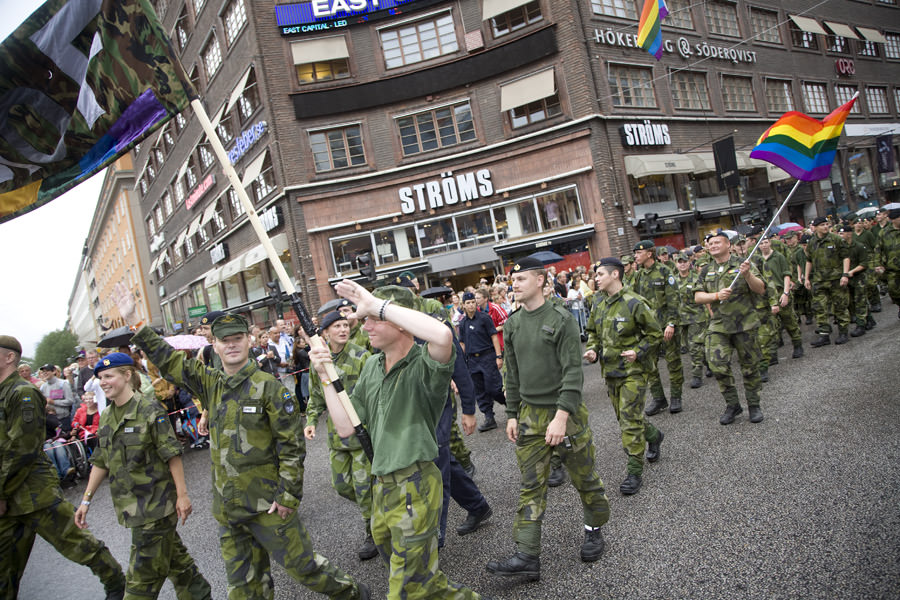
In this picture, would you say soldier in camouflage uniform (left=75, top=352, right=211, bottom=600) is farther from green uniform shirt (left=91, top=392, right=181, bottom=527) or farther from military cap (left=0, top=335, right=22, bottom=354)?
military cap (left=0, top=335, right=22, bottom=354)

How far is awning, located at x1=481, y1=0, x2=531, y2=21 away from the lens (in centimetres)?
2061

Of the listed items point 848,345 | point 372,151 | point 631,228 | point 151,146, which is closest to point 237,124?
point 372,151

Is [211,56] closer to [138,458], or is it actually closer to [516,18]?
[516,18]

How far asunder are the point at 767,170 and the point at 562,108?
43.1 ft

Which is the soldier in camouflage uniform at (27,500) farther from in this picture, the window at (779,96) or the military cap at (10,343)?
the window at (779,96)

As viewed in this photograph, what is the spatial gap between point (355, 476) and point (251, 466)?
1.17 meters

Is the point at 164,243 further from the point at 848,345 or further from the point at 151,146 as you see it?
the point at 848,345

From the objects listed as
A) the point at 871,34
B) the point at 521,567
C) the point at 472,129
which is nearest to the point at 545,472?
the point at 521,567

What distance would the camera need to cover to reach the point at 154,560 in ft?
12.4

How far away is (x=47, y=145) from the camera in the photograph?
165 inches

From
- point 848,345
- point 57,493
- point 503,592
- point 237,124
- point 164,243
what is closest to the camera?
point 503,592

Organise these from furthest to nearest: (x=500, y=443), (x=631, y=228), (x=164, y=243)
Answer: (x=164, y=243)
(x=631, y=228)
(x=500, y=443)

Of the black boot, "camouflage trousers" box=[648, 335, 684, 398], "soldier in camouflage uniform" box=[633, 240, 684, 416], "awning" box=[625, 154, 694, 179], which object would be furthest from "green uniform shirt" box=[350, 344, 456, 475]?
"awning" box=[625, 154, 694, 179]

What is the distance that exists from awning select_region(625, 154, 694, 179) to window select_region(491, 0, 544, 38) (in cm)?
665
